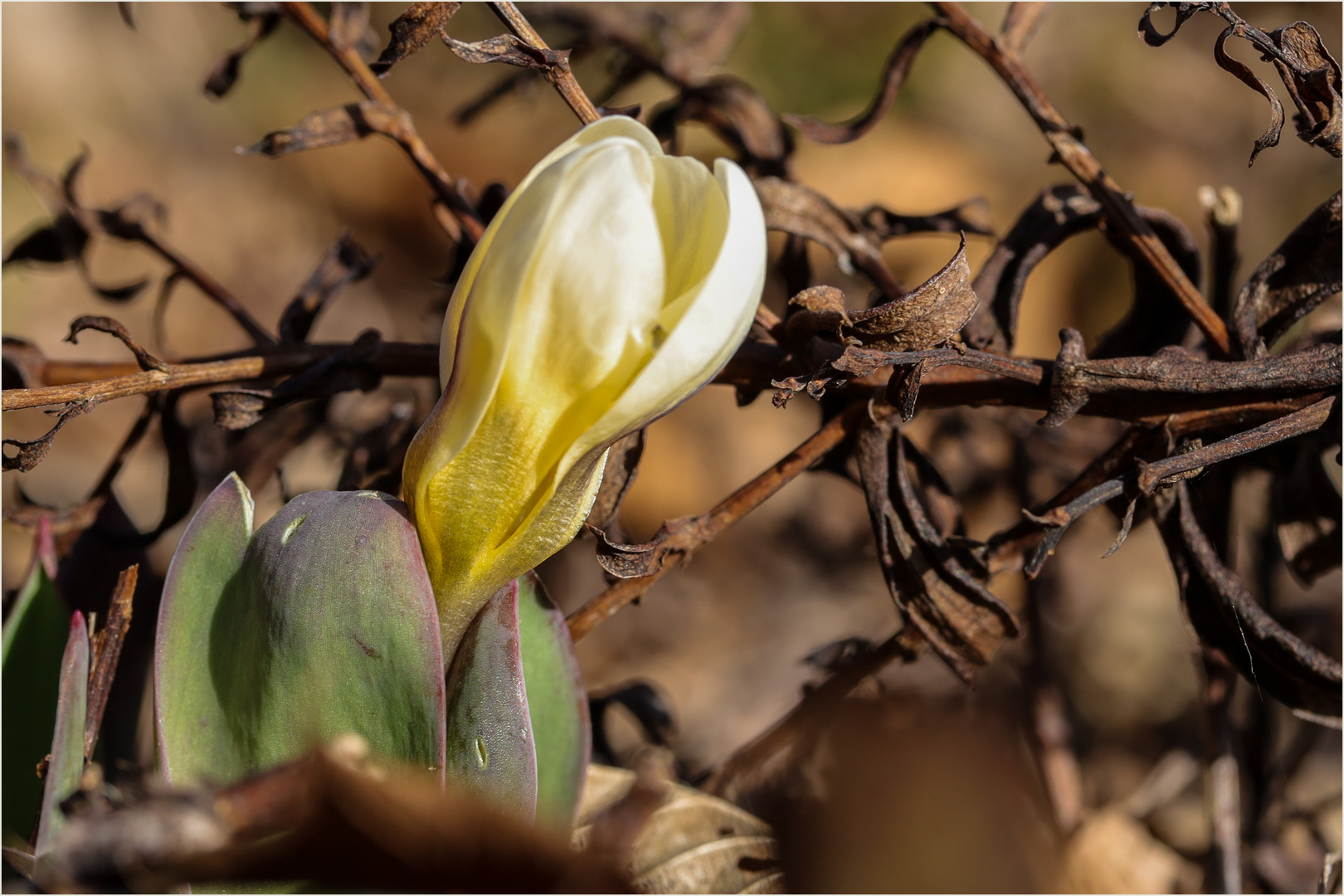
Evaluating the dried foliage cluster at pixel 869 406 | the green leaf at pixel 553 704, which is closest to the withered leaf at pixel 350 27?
the dried foliage cluster at pixel 869 406

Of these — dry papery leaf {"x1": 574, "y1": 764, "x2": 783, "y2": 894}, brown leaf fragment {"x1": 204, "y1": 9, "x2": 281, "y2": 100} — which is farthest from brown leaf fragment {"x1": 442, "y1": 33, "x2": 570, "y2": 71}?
dry papery leaf {"x1": 574, "y1": 764, "x2": 783, "y2": 894}

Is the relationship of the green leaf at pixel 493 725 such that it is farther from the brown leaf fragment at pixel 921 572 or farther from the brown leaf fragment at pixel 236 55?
the brown leaf fragment at pixel 236 55

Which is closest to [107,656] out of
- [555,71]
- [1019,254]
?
[555,71]

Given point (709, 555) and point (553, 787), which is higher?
point (553, 787)

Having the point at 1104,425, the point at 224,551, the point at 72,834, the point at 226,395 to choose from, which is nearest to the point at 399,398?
the point at 226,395

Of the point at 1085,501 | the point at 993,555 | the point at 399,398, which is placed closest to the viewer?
the point at 1085,501

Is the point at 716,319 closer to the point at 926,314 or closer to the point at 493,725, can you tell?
the point at 926,314

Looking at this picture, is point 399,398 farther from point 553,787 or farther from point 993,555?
point 993,555
